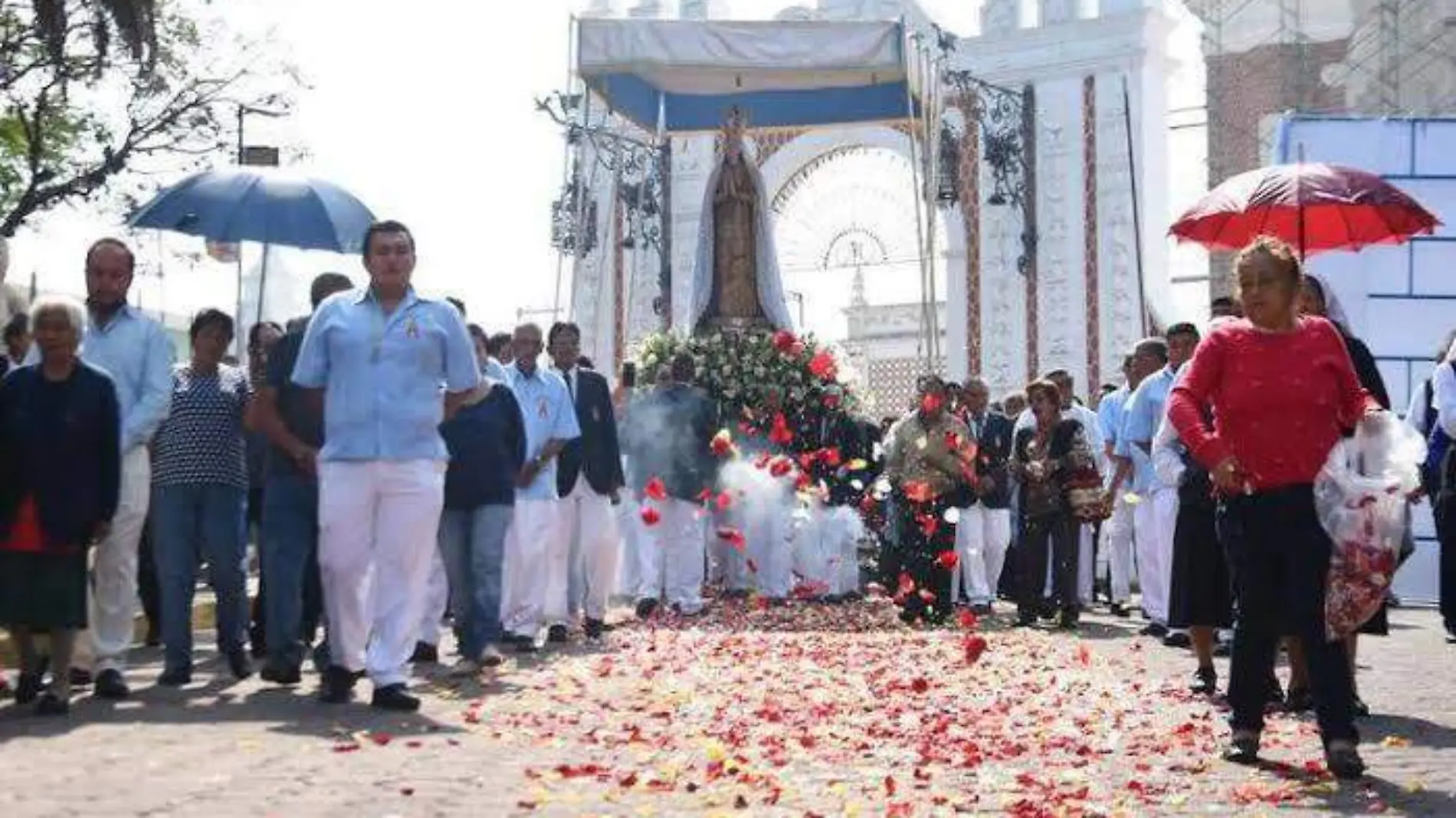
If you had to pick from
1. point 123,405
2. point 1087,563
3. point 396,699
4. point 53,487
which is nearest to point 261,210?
point 123,405

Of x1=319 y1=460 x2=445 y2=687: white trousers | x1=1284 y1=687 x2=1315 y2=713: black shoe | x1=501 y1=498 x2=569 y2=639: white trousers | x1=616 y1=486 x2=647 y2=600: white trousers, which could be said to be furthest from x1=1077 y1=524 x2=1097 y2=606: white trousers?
x1=319 y1=460 x2=445 y2=687: white trousers

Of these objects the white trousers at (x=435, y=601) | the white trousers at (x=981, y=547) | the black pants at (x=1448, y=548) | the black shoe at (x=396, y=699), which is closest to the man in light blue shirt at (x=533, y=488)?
the white trousers at (x=435, y=601)

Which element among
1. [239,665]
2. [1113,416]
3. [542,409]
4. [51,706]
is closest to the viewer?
[51,706]

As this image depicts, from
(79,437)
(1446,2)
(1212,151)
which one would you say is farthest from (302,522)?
(1212,151)

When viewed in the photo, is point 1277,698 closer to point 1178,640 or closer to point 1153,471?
point 1178,640

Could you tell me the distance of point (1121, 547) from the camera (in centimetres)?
1546

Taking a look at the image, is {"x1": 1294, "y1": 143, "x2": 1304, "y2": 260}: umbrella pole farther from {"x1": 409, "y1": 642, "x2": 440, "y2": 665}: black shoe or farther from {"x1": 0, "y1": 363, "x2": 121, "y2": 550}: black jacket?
{"x1": 0, "y1": 363, "x2": 121, "y2": 550}: black jacket

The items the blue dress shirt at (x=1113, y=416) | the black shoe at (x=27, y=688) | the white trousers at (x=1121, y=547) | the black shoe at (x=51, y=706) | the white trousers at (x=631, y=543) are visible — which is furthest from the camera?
the white trousers at (x=631, y=543)

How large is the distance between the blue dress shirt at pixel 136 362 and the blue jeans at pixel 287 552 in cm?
63

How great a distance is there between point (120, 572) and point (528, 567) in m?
3.41

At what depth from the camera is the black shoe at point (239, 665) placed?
30.0ft

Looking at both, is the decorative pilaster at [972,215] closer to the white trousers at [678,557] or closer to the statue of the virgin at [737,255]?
the statue of the virgin at [737,255]

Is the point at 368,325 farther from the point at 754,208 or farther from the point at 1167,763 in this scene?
the point at 754,208

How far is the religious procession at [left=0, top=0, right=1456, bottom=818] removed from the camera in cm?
649
